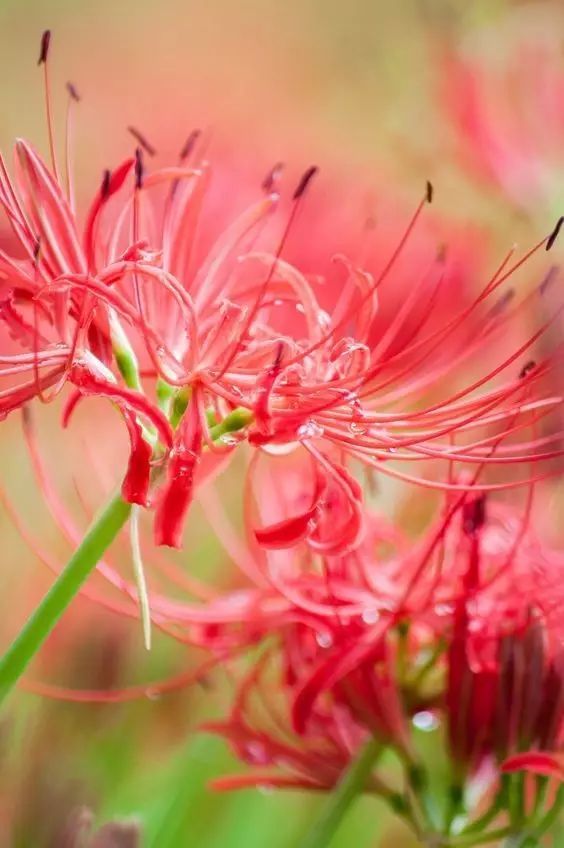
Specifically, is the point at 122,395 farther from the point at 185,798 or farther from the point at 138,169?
the point at 185,798

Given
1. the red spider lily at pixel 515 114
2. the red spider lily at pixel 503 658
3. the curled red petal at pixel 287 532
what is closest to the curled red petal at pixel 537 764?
the red spider lily at pixel 503 658

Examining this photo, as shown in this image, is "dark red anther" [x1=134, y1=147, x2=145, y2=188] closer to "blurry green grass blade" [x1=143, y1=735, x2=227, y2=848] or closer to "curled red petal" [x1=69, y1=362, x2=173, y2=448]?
"curled red petal" [x1=69, y1=362, x2=173, y2=448]

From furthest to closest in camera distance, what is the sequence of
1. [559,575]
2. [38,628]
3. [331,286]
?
[331,286]
[559,575]
[38,628]

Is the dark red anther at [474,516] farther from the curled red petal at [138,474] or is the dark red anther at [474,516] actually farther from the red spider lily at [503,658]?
the curled red petal at [138,474]

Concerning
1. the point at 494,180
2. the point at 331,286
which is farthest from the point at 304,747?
the point at 494,180

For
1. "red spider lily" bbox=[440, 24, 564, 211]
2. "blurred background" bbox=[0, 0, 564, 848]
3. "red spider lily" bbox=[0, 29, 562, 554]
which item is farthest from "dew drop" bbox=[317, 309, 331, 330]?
"red spider lily" bbox=[440, 24, 564, 211]

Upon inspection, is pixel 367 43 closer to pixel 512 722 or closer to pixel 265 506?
pixel 265 506

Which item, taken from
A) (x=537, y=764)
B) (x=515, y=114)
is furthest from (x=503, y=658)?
(x=515, y=114)
